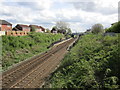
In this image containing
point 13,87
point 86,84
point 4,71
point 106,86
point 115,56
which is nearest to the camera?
point 106,86

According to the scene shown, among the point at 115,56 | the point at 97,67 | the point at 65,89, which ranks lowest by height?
the point at 65,89

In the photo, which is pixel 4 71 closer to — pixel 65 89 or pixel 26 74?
pixel 26 74

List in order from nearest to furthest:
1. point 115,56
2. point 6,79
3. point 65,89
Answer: point 65,89, point 115,56, point 6,79

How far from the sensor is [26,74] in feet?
43.9

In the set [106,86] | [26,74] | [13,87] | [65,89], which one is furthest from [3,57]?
[106,86]

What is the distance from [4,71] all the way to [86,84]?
10388 mm

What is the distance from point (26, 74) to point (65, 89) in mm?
6909

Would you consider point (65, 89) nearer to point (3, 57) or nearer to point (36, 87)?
point (36, 87)

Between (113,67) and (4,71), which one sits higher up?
(113,67)

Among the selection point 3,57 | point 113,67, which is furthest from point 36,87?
Result: point 3,57

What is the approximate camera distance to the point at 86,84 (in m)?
6.95

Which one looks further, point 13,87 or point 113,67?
point 13,87

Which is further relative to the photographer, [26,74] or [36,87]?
[26,74]

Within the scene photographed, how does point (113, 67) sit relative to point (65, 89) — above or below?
above
